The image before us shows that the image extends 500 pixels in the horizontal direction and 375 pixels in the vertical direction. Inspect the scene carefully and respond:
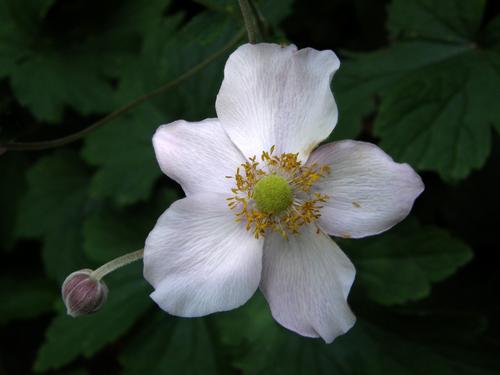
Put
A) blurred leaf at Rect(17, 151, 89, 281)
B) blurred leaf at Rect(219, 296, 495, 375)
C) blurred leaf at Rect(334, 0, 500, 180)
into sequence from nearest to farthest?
blurred leaf at Rect(334, 0, 500, 180), blurred leaf at Rect(219, 296, 495, 375), blurred leaf at Rect(17, 151, 89, 281)

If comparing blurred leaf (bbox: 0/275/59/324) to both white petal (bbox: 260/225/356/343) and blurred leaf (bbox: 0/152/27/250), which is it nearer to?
blurred leaf (bbox: 0/152/27/250)

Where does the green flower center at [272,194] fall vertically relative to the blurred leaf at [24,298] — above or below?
above

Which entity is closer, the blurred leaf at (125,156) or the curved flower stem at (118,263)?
the curved flower stem at (118,263)

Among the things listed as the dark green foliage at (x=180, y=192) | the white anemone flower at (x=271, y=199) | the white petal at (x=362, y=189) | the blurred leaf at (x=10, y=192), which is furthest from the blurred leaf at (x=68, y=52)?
the white petal at (x=362, y=189)

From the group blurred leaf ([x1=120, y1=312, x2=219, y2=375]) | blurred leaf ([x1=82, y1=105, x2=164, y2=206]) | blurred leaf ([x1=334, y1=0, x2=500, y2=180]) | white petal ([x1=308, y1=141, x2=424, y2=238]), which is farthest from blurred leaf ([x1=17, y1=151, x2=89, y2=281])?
white petal ([x1=308, y1=141, x2=424, y2=238])

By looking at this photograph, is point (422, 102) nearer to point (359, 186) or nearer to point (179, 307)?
point (359, 186)

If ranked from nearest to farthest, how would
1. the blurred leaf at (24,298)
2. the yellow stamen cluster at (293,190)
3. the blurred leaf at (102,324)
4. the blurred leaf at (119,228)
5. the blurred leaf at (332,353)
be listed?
the yellow stamen cluster at (293,190) → the blurred leaf at (332,353) → the blurred leaf at (102,324) → the blurred leaf at (119,228) → the blurred leaf at (24,298)

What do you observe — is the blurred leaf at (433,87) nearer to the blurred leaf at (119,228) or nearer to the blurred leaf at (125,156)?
the blurred leaf at (125,156)

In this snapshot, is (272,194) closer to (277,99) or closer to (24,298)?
(277,99)

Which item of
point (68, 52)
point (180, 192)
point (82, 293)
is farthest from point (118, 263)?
point (68, 52)
